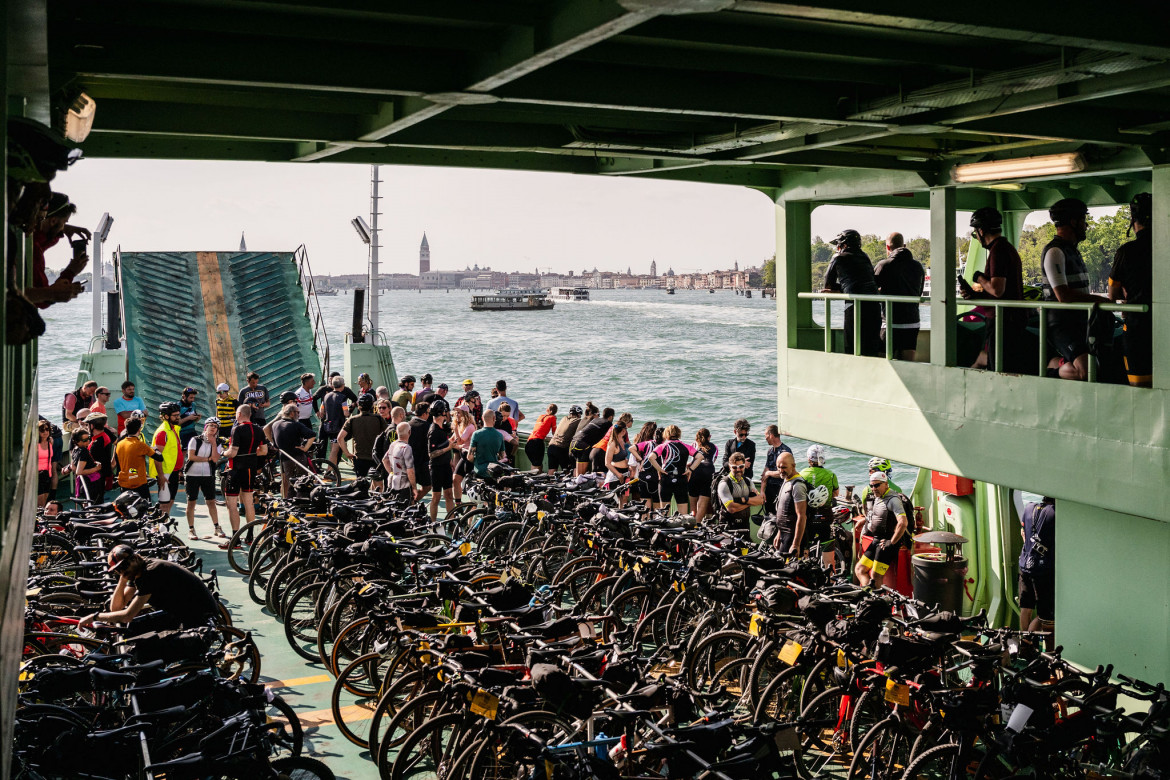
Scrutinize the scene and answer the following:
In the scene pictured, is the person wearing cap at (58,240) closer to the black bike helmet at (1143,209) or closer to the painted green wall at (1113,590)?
the black bike helmet at (1143,209)

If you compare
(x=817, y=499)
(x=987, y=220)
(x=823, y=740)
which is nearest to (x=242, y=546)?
(x=817, y=499)

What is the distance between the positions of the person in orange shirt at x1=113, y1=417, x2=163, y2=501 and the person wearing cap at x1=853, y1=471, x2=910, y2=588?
7.63 meters

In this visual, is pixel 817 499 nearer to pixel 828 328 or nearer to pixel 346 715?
pixel 828 328

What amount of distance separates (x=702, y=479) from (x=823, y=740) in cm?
536

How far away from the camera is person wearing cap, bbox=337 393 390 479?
14.2 m

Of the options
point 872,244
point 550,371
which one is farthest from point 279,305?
point 550,371

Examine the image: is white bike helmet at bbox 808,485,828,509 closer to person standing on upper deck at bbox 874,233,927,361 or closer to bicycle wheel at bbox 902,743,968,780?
person standing on upper deck at bbox 874,233,927,361

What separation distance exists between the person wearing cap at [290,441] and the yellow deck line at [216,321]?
7966 mm

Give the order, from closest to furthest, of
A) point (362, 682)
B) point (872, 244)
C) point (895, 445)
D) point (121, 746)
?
point (121, 746)
point (362, 682)
point (895, 445)
point (872, 244)

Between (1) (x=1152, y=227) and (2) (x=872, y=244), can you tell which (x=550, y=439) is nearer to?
(1) (x=1152, y=227)

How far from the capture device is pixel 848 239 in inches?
422

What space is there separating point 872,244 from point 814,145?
42024mm

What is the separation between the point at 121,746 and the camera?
5629 millimetres

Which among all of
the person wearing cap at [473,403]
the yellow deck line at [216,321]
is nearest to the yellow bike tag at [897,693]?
the person wearing cap at [473,403]
